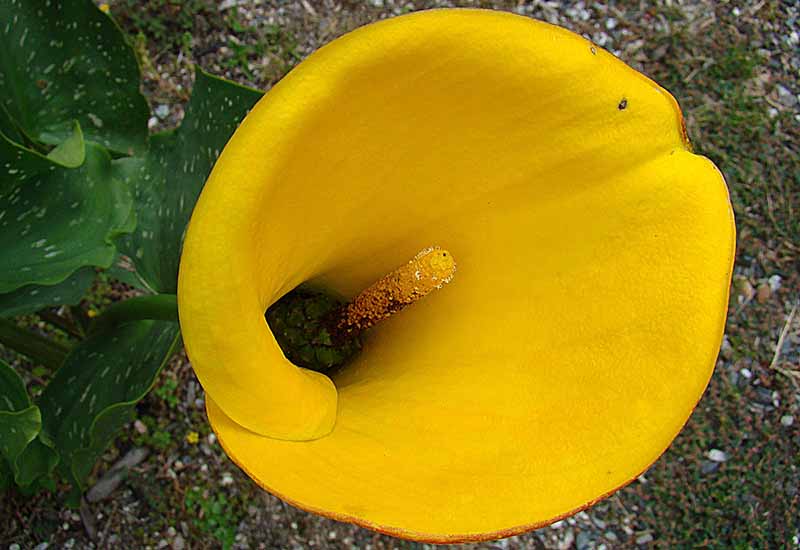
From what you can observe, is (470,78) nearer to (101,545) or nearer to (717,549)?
(101,545)

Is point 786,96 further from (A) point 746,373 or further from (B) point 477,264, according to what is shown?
(B) point 477,264

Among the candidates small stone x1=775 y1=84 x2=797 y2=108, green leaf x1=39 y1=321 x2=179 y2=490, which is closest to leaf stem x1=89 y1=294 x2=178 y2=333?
green leaf x1=39 y1=321 x2=179 y2=490

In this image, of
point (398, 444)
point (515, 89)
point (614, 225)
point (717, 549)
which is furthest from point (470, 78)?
point (717, 549)

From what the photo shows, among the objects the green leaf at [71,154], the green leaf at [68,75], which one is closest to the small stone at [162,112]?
the green leaf at [68,75]

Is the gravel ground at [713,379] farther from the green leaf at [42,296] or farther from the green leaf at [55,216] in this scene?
the green leaf at [55,216]

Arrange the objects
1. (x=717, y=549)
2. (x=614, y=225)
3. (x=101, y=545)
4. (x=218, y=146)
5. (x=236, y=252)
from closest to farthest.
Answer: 1. (x=236, y=252)
2. (x=614, y=225)
3. (x=218, y=146)
4. (x=101, y=545)
5. (x=717, y=549)

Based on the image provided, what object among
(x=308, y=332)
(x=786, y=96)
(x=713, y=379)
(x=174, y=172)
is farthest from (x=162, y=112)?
(x=786, y=96)
